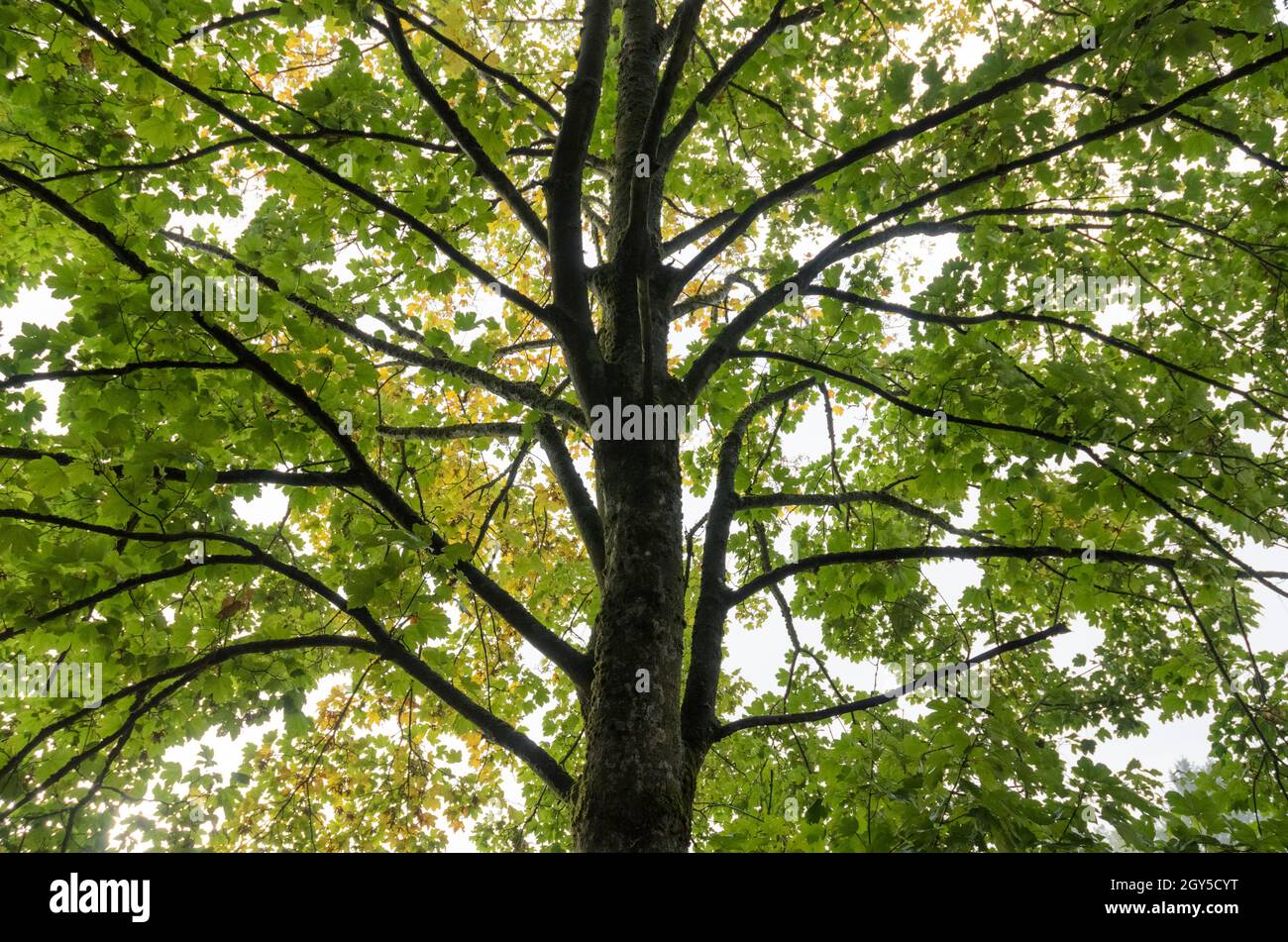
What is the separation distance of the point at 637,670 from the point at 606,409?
1343 mm

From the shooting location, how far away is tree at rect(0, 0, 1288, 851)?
259cm

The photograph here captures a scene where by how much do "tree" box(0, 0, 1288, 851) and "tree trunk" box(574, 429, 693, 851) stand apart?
2 cm

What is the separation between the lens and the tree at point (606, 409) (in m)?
2.59

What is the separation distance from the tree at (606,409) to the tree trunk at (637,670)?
2 centimetres

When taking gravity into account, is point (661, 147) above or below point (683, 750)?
above

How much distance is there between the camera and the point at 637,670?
2.66 metres

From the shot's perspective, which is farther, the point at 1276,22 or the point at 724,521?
the point at 724,521

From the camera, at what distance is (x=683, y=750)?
2850mm

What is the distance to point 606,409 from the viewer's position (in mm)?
3326

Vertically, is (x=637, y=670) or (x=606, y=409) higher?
(x=606, y=409)
